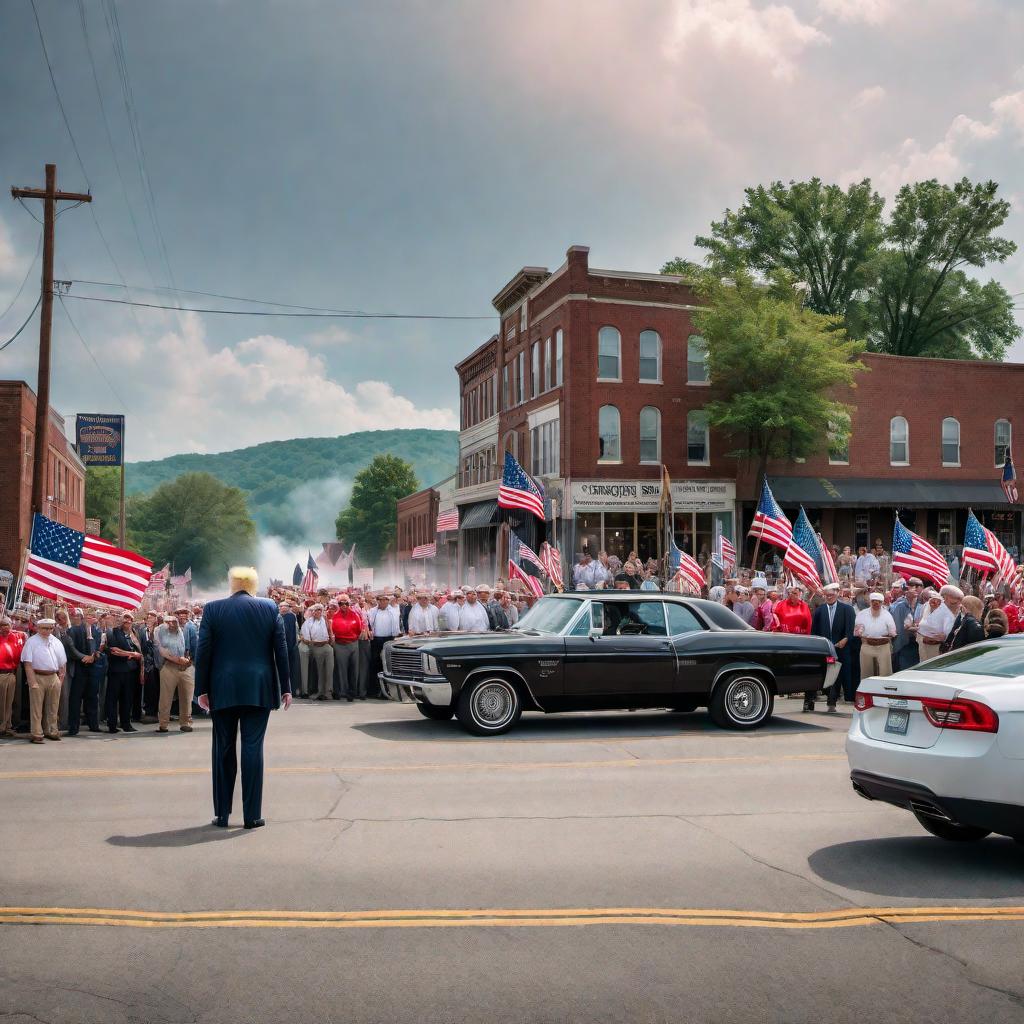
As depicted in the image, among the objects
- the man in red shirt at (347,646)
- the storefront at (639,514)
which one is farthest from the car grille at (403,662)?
the storefront at (639,514)

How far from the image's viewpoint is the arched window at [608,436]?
42625 millimetres

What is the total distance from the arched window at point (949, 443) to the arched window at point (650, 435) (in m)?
12.9

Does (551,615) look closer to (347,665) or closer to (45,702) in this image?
(347,665)

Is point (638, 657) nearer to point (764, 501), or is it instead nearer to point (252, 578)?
point (252, 578)

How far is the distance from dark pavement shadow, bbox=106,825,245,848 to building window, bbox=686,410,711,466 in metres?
36.5

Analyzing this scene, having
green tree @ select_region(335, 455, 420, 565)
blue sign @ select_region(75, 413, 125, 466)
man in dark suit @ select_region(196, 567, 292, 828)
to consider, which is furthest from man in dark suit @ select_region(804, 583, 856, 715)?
green tree @ select_region(335, 455, 420, 565)

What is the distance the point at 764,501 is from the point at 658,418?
20104 millimetres

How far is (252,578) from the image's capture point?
8.47 metres

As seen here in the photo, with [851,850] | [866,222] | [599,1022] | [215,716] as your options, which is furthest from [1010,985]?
[866,222]

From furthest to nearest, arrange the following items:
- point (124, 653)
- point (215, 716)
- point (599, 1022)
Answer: point (124, 653), point (215, 716), point (599, 1022)

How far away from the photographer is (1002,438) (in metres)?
47.6

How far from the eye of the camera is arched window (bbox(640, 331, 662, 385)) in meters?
43.1

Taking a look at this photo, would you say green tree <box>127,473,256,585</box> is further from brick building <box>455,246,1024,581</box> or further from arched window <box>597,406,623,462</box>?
arched window <box>597,406,623,462</box>

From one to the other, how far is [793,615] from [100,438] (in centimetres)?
4826
